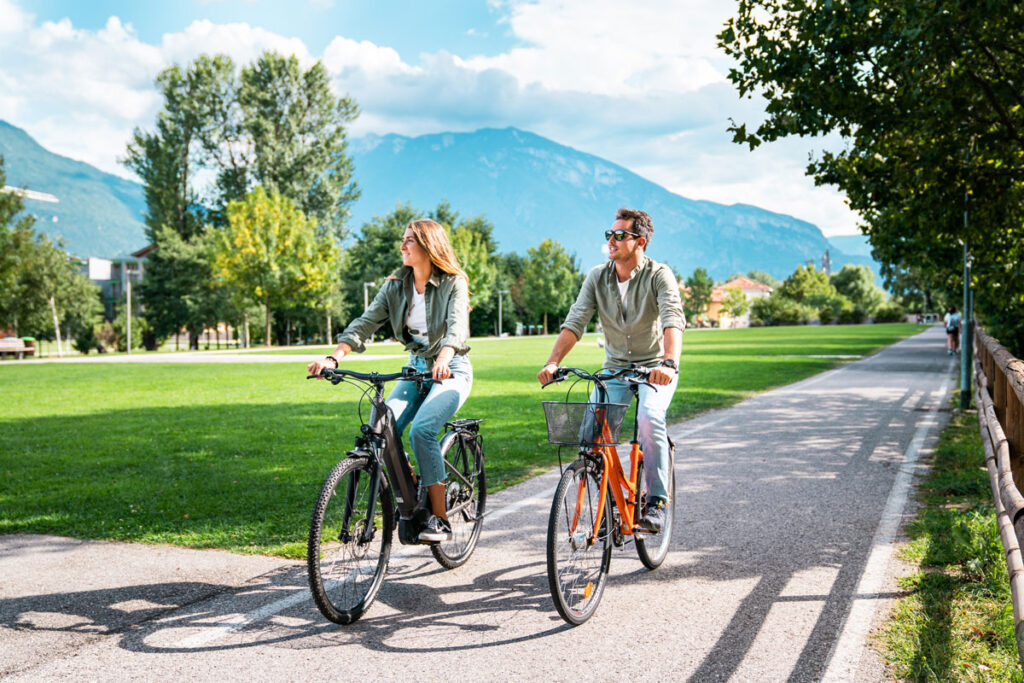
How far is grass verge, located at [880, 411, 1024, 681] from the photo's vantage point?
3461 mm

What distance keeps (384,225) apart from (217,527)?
234 ft

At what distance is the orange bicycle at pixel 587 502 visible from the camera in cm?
387

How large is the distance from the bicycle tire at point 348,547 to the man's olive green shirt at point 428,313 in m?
0.85

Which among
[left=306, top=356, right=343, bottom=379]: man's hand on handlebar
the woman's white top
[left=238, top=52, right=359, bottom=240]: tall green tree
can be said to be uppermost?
[left=238, top=52, right=359, bottom=240]: tall green tree

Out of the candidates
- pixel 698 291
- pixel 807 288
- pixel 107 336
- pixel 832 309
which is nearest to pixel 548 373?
pixel 107 336

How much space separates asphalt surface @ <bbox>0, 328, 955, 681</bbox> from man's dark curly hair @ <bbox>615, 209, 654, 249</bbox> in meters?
1.96

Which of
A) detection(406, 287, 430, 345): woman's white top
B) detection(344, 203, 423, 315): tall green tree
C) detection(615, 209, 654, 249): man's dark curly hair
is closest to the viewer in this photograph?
detection(615, 209, 654, 249): man's dark curly hair

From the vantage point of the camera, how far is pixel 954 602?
4.21 meters

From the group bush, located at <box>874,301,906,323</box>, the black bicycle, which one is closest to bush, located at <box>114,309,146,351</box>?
the black bicycle

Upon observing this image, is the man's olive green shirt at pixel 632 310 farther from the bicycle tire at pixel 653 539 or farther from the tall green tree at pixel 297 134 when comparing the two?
the tall green tree at pixel 297 134

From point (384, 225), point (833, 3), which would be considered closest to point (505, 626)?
point (833, 3)

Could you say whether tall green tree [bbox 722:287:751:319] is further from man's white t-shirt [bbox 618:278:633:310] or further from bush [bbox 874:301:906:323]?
man's white t-shirt [bbox 618:278:633:310]

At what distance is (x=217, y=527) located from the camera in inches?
233

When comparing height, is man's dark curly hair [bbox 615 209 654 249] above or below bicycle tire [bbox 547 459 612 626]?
above
